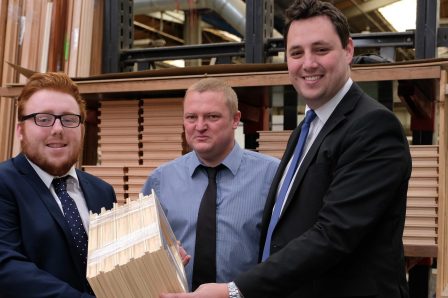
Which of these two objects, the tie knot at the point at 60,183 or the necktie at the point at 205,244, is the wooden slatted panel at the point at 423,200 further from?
the tie knot at the point at 60,183

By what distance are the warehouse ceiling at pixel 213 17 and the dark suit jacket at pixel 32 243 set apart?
112 inches

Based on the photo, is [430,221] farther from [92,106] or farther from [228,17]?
[228,17]

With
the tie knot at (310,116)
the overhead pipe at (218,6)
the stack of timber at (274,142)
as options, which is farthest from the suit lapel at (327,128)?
the overhead pipe at (218,6)

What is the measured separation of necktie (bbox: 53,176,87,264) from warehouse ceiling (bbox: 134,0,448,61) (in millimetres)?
2748

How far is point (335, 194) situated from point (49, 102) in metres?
0.99

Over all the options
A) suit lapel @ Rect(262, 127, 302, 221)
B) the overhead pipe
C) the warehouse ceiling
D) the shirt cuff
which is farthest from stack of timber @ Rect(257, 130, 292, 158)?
the overhead pipe

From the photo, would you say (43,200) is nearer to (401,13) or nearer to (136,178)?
(136,178)

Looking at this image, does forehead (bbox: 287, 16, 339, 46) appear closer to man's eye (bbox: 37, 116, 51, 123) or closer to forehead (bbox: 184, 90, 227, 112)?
forehead (bbox: 184, 90, 227, 112)

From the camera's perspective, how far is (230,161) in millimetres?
2123

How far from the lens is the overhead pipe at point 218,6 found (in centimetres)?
509

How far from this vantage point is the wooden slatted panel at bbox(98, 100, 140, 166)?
3.05 meters

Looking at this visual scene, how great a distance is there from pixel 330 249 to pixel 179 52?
7.38ft

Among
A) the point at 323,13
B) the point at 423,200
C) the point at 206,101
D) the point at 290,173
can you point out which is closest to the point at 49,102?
the point at 206,101

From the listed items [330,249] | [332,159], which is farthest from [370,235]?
[332,159]
